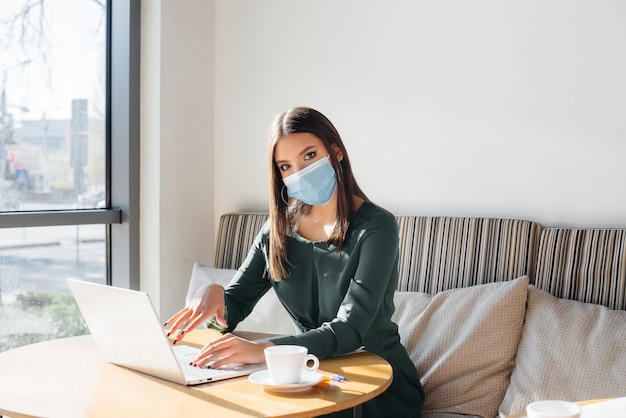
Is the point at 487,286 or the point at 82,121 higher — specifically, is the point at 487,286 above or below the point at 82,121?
below

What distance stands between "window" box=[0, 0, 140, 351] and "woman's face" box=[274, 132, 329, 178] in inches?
44.0

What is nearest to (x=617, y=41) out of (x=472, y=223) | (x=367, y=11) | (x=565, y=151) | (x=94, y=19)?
(x=565, y=151)

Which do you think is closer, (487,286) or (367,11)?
(487,286)

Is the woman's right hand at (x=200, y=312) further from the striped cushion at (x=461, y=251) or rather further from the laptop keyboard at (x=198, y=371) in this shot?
the striped cushion at (x=461, y=251)

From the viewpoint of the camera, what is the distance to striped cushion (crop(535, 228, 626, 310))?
6.55 ft

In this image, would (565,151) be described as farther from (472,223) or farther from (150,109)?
(150,109)

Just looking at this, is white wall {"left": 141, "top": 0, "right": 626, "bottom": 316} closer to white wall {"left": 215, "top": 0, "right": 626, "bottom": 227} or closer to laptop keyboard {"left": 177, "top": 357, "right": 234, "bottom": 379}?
white wall {"left": 215, "top": 0, "right": 626, "bottom": 227}

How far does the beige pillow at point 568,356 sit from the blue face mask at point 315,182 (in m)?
0.64

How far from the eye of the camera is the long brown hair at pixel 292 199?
1.80 meters

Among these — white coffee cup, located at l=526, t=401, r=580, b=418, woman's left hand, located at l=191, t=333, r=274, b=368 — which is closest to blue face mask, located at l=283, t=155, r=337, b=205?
woman's left hand, located at l=191, t=333, r=274, b=368

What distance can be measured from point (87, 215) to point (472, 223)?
51.0 inches

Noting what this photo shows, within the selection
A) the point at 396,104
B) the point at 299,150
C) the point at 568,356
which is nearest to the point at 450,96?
the point at 396,104

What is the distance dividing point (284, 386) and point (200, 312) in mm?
501

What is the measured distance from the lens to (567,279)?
208 cm
